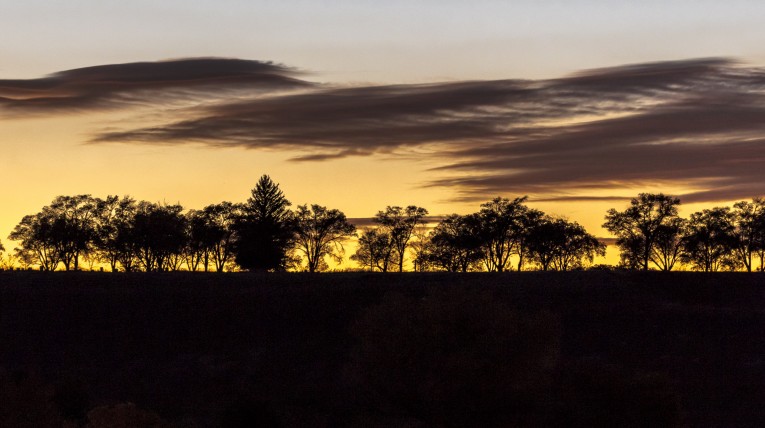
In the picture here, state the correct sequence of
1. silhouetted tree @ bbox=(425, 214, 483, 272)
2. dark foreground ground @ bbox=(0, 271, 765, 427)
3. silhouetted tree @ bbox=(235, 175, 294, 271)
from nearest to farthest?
dark foreground ground @ bbox=(0, 271, 765, 427)
silhouetted tree @ bbox=(235, 175, 294, 271)
silhouetted tree @ bbox=(425, 214, 483, 272)

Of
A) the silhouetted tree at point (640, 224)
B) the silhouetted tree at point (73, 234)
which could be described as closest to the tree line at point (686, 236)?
the silhouetted tree at point (640, 224)

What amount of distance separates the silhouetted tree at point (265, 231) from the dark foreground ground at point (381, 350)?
31103mm

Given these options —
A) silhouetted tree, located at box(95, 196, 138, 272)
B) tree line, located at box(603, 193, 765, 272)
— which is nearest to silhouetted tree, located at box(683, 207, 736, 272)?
tree line, located at box(603, 193, 765, 272)

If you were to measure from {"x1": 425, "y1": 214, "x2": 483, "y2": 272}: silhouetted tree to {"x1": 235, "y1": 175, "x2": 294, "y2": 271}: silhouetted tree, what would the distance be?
20811mm

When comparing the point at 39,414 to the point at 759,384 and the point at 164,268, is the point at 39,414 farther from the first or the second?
the point at 164,268

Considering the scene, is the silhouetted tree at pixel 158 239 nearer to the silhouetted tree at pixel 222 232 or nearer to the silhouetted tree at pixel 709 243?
the silhouetted tree at pixel 222 232

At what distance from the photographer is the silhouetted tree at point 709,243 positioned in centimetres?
13125

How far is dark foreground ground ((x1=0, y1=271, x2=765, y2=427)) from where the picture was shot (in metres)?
48.2

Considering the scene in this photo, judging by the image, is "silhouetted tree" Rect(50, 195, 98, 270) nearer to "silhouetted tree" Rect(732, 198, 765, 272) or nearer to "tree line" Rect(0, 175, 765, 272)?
"tree line" Rect(0, 175, 765, 272)

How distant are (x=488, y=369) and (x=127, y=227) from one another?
9506 cm

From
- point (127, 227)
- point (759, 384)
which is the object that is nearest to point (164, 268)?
point (127, 227)

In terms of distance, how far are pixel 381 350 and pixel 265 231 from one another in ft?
250

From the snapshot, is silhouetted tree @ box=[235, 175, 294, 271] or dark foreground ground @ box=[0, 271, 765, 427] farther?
silhouetted tree @ box=[235, 175, 294, 271]

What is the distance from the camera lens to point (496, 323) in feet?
157
